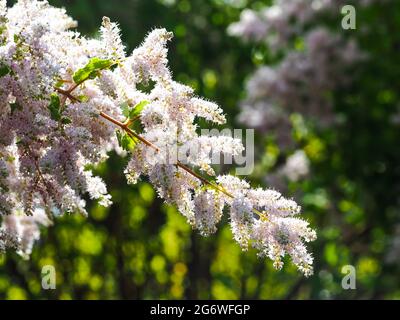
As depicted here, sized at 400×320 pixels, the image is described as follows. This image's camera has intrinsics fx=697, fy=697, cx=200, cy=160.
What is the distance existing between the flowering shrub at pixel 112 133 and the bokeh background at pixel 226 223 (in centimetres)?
382

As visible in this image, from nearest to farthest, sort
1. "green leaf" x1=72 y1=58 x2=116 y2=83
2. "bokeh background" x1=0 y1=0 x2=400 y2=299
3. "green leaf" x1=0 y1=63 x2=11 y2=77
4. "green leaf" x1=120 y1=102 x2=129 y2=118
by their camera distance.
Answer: "green leaf" x1=0 y1=63 x2=11 y2=77
"green leaf" x1=72 y1=58 x2=116 y2=83
"green leaf" x1=120 y1=102 x2=129 y2=118
"bokeh background" x1=0 y1=0 x2=400 y2=299

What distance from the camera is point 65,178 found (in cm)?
196

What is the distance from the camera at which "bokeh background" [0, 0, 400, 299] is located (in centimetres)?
623

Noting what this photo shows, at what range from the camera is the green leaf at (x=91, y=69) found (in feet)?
6.43

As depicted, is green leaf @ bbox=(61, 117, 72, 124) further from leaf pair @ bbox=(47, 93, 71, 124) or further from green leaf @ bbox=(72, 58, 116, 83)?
green leaf @ bbox=(72, 58, 116, 83)

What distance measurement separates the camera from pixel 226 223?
5973 mm

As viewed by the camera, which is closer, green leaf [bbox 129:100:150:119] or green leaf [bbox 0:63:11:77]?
green leaf [bbox 0:63:11:77]

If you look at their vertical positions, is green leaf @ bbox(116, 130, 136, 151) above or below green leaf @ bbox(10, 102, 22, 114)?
below

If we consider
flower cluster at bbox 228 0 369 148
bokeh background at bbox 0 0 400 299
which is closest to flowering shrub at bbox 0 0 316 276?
bokeh background at bbox 0 0 400 299

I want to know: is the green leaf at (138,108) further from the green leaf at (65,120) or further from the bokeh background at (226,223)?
the bokeh background at (226,223)

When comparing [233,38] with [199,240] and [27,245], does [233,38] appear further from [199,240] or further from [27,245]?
[27,245]

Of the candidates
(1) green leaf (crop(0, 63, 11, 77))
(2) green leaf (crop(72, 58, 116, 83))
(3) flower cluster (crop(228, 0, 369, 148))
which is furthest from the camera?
(3) flower cluster (crop(228, 0, 369, 148))
